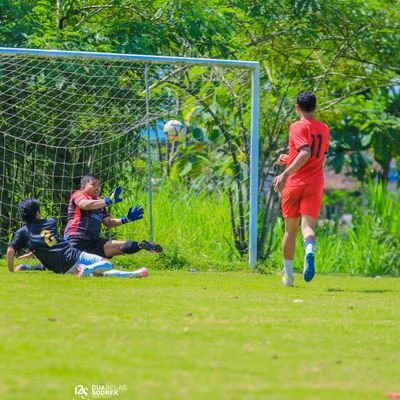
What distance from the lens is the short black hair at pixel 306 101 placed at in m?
10.2

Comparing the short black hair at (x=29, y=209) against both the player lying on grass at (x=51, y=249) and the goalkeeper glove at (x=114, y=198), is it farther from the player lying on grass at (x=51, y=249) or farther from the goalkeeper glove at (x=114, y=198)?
the goalkeeper glove at (x=114, y=198)

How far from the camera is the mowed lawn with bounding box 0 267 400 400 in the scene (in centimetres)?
529

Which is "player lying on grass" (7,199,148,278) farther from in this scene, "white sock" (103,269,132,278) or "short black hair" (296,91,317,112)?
"short black hair" (296,91,317,112)

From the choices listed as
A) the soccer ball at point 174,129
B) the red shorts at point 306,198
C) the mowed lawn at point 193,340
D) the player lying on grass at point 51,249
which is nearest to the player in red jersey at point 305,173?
the red shorts at point 306,198

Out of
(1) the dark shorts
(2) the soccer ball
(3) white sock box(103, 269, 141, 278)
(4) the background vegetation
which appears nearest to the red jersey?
(3) white sock box(103, 269, 141, 278)

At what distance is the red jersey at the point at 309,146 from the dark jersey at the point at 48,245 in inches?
89.3

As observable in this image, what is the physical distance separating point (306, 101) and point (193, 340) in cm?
413

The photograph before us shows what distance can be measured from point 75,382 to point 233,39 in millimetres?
10815

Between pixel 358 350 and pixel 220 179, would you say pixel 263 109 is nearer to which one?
pixel 220 179

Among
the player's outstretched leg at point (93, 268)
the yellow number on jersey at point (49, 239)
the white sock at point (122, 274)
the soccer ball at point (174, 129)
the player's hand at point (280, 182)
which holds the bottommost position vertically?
the white sock at point (122, 274)

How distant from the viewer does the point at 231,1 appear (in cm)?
1572

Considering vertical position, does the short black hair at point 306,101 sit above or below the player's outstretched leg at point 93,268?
above

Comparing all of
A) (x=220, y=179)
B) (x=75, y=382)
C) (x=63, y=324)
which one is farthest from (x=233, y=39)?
(x=75, y=382)

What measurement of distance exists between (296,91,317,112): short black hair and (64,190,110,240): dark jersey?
256 cm
